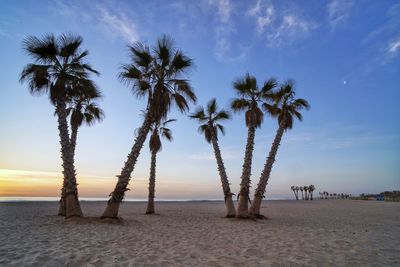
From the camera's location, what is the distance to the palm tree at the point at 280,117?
20047mm

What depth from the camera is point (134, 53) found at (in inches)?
677

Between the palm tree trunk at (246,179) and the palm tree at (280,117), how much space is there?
3.90 ft

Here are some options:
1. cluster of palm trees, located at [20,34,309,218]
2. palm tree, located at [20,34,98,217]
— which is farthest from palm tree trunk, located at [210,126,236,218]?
palm tree, located at [20,34,98,217]

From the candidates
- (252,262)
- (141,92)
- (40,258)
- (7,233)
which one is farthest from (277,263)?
(141,92)

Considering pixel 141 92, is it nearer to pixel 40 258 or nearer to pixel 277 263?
pixel 40 258

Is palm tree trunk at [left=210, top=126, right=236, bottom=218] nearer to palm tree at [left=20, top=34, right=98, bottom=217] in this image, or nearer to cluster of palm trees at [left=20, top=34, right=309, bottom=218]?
cluster of palm trees at [left=20, top=34, right=309, bottom=218]

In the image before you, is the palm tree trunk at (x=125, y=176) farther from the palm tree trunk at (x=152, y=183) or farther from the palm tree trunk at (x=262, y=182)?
the palm tree trunk at (x=262, y=182)

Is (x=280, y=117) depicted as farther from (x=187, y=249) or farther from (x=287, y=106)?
(x=187, y=249)

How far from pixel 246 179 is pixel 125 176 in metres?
7.99

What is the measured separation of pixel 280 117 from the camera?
21.6m

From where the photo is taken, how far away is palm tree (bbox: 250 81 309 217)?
20.0m

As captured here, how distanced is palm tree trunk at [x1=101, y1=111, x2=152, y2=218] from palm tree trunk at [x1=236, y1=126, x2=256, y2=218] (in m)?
7.17

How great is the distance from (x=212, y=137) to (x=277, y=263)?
15.0m

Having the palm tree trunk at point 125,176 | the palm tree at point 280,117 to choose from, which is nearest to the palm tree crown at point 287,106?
the palm tree at point 280,117
